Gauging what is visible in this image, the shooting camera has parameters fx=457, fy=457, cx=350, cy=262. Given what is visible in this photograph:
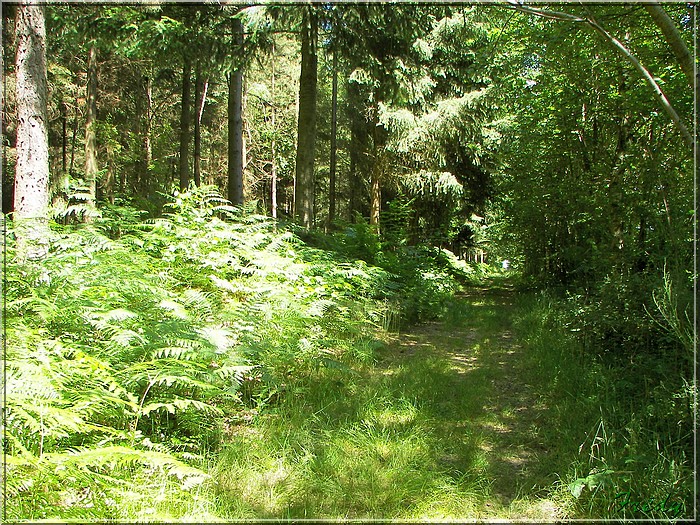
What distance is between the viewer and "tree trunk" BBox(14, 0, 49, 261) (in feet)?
18.4

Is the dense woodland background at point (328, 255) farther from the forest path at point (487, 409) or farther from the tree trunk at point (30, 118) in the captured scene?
the forest path at point (487, 409)

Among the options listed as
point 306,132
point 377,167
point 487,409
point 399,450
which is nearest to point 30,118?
point 399,450

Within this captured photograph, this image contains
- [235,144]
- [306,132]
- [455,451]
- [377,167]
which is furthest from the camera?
[377,167]

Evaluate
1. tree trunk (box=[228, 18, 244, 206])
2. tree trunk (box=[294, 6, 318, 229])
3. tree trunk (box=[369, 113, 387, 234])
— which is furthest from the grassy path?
tree trunk (box=[369, 113, 387, 234])

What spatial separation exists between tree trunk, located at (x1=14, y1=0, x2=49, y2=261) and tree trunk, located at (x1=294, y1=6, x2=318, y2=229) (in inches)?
219

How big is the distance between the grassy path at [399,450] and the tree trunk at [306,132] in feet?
21.1

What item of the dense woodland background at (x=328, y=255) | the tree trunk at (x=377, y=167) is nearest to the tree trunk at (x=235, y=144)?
the dense woodland background at (x=328, y=255)

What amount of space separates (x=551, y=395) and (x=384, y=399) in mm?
1759

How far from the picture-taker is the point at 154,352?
358 cm

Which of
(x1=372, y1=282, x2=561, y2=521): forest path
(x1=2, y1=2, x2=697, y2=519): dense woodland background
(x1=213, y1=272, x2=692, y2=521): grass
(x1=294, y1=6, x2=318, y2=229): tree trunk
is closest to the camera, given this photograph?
(x1=213, y1=272, x2=692, y2=521): grass

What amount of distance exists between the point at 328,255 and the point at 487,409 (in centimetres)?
518

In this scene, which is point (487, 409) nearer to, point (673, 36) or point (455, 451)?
point (455, 451)

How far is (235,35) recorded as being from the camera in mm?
10023

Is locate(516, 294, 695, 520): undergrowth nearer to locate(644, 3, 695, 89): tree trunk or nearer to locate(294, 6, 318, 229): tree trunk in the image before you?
locate(644, 3, 695, 89): tree trunk
